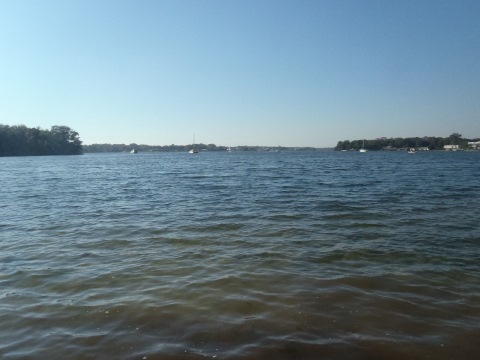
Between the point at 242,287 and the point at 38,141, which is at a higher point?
the point at 38,141

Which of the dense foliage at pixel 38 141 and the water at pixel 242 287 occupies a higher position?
the dense foliage at pixel 38 141

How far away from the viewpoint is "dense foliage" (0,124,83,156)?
144m

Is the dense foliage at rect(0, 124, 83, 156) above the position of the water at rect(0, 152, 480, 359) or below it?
above

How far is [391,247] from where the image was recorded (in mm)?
11227

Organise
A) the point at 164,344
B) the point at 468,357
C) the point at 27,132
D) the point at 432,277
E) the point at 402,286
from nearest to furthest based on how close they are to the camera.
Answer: the point at 468,357 → the point at 164,344 → the point at 402,286 → the point at 432,277 → the point at 27,132

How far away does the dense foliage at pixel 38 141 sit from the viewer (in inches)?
5664

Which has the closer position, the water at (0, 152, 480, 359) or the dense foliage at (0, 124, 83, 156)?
the water at (0, 152, 480, 359)

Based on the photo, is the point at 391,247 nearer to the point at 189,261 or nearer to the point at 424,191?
the point at 189,261

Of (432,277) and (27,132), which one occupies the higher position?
(27,132)

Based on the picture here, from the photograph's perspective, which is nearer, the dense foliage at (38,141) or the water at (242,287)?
the water at (242,287)

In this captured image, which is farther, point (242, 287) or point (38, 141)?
point (38, 141)

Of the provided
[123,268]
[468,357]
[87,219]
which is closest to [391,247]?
[468,357]

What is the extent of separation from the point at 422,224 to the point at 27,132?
171 m

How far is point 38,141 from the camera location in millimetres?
156875
